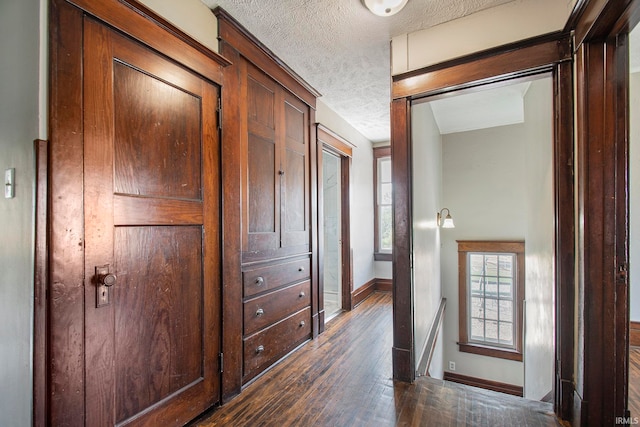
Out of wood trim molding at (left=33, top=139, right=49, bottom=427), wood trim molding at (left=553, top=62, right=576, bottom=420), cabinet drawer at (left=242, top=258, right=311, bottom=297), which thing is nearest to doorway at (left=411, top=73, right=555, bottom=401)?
cabinet drawer at (left=242, top=258, right=311, bottom=297)

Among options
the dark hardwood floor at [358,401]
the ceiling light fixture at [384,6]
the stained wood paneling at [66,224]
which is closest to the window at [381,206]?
the dark hardwood floor at [358,401]

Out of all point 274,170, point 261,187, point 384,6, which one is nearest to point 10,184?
point 261,187

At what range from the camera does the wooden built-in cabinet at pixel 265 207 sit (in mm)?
1966

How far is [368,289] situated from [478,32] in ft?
11.7

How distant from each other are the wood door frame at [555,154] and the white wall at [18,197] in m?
1.92

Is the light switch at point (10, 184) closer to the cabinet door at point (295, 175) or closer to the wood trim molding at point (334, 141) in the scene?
the cabinet door at point (295, 175)

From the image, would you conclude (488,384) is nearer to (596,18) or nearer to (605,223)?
(605,223)

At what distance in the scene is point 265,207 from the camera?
7.64 ft

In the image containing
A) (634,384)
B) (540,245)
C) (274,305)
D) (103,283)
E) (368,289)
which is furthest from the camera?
(368,289)

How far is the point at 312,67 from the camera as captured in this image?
2582 mm

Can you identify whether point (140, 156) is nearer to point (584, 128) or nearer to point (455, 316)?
point (584, 128)

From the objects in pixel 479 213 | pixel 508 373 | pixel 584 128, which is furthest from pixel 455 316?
pixel 584 128

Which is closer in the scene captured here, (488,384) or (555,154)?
(555,154)

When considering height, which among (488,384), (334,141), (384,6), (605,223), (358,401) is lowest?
(488,384)
